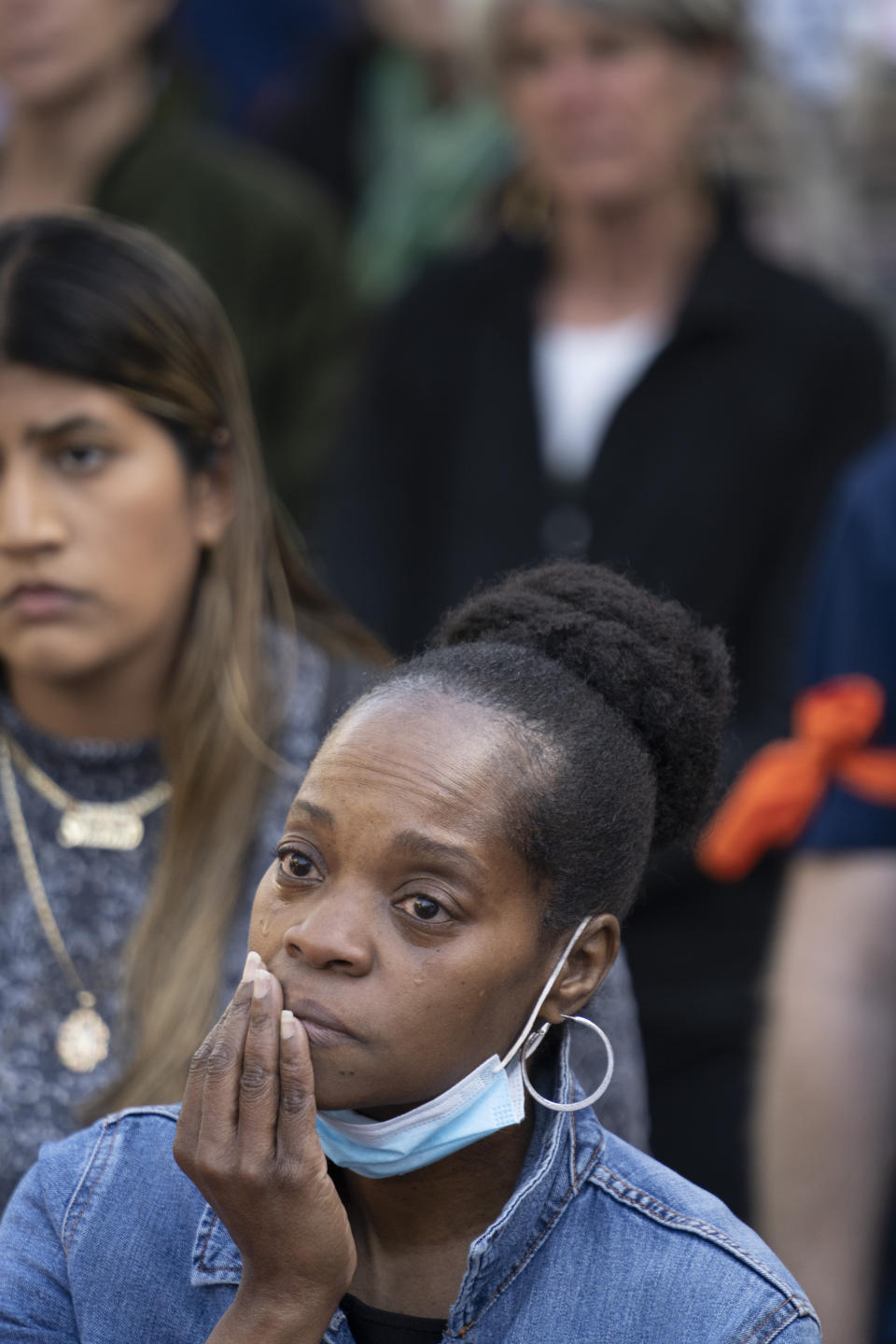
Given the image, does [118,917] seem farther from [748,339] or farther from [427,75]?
[427,75]

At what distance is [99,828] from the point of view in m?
3.07

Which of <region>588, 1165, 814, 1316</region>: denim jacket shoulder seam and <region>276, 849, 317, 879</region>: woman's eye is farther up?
<region>276, 849, 317, 879</region>: woman's eye

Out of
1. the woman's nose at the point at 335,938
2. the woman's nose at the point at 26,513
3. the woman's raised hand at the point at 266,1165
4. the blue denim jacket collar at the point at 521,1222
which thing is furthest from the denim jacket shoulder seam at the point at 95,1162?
the woman's nose at the point at 26,513

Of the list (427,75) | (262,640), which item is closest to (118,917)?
(262,640)

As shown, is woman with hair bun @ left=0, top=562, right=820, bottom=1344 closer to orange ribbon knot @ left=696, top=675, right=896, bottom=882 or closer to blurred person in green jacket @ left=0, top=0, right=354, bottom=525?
orange ribbon knot @ left=696, top=675, right=896, bottom=882

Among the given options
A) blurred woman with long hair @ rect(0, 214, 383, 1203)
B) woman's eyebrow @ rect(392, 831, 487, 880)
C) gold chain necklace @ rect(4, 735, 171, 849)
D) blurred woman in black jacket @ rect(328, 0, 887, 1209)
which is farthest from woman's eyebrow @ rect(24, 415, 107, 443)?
blurred woman in black jacket @ rect(328, 0, 887, 1209)

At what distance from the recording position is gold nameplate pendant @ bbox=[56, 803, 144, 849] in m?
3.06

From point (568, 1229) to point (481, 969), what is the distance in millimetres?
322

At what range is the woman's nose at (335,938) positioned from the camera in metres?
1.97

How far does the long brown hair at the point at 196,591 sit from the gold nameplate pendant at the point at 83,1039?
6 cm

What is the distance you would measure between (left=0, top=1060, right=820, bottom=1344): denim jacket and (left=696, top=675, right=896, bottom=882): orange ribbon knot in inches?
36.4

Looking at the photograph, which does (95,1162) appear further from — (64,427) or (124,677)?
(64,427)

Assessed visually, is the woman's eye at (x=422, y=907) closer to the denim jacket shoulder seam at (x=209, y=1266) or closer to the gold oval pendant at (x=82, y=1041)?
the denim jacket shoulder seam at (x=209, y=1266)

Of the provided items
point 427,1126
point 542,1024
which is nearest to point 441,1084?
point 427,1126
